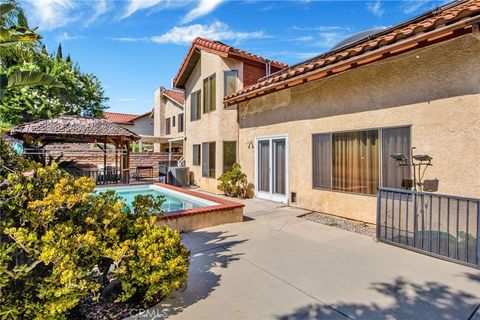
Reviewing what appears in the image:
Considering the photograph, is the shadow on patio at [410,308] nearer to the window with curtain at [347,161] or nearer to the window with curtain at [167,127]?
the window with curtain at [347,161]

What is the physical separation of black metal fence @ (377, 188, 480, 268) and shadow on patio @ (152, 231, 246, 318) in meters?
4.05

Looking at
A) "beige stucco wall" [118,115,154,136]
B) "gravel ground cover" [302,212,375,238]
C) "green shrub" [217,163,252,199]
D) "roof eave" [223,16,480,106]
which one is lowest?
"gravel ground cover" [302,212,375,238]

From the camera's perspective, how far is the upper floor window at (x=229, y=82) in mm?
16219

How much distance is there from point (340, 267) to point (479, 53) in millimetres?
6329

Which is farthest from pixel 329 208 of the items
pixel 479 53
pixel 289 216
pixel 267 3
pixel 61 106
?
pixel 61 106

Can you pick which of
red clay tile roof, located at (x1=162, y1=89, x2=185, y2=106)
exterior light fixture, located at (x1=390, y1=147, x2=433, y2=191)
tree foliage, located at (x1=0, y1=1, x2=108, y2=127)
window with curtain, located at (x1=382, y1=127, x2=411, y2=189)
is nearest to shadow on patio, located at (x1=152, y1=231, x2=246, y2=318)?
window with curtain, located at (x1=382, y1=127, x2=411, y2=189)

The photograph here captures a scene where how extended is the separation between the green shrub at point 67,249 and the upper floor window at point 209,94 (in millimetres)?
13608

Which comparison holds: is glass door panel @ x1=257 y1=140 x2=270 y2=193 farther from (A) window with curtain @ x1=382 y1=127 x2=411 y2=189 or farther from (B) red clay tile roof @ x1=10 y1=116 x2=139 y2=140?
(B) red clay tile roof @ x1=10 y1=116 x2=139 y2=140

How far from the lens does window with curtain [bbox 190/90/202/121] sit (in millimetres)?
19344

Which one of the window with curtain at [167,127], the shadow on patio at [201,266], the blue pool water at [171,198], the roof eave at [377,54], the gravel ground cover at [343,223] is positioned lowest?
the shadow on patio at [201,266]

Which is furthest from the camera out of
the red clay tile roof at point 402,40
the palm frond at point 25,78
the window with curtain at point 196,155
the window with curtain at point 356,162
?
the window with curtain at point 196,155

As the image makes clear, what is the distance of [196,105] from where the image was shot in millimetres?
19906

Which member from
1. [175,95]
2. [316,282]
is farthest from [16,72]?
[175,95]

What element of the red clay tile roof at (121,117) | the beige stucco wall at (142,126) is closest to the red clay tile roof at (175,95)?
the red clay tile roof at (121,117)
